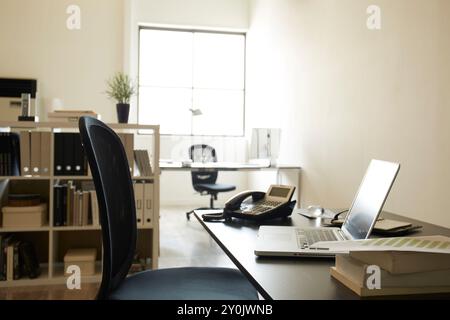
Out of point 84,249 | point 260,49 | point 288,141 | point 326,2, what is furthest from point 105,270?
point 260,49

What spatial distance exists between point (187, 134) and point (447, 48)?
5.27m

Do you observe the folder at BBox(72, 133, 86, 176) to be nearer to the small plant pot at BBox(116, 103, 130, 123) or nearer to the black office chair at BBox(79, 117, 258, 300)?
the small plant pot at BBox(116, 103, 130, 123)

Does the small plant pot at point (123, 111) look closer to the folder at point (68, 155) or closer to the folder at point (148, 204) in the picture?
the folder at point (68, 155)

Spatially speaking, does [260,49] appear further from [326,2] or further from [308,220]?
[308,220]

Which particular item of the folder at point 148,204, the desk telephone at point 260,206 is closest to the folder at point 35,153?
the folder at point 148,204

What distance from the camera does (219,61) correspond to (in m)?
7.54

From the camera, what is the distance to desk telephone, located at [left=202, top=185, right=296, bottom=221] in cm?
164

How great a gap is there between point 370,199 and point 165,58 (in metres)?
6.50

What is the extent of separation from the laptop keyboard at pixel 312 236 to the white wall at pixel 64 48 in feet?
19.5

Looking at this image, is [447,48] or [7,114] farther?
[7,114]

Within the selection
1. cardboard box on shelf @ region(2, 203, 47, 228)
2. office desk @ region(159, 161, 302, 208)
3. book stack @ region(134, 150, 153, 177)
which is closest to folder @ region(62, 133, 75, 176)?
cardboard box on shelf @ region(2, 203, 47, 228)

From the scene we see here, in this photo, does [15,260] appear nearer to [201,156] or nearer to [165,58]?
[201,156]

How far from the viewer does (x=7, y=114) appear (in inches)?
254

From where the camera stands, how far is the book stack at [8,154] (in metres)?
3.02
